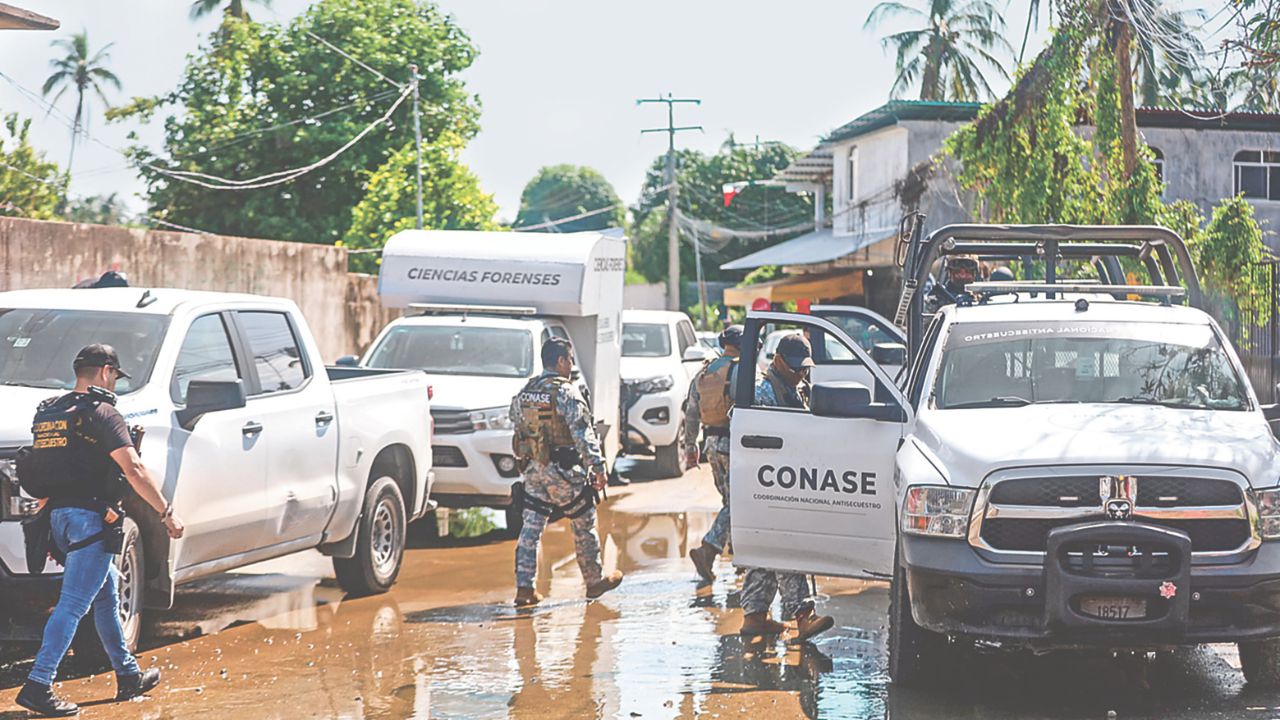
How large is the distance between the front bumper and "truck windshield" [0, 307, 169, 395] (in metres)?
4.39

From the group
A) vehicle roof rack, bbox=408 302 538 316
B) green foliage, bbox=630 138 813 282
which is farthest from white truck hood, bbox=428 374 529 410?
green foliage, bbox=630 138 813 282

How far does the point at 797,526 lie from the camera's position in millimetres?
8180

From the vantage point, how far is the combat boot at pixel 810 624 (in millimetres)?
8492

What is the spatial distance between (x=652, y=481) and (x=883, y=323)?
26.0 ft

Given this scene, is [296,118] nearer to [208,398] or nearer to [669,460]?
[669,460]

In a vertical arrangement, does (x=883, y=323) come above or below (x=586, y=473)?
above

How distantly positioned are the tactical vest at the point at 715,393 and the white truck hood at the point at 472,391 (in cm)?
238

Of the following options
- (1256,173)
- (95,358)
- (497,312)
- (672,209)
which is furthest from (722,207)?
(95,358)

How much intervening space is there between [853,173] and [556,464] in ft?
97.0

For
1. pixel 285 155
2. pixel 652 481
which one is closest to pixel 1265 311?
pixel 652 481

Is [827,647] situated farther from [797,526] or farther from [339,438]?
[339,438]

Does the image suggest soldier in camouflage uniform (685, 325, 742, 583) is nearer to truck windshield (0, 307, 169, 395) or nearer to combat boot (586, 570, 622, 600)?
combat boot (586, 570, 622, 600)

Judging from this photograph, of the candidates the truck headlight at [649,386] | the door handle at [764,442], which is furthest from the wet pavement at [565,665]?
the truck headlight at [649,386]

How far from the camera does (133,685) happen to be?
7.36 meters
